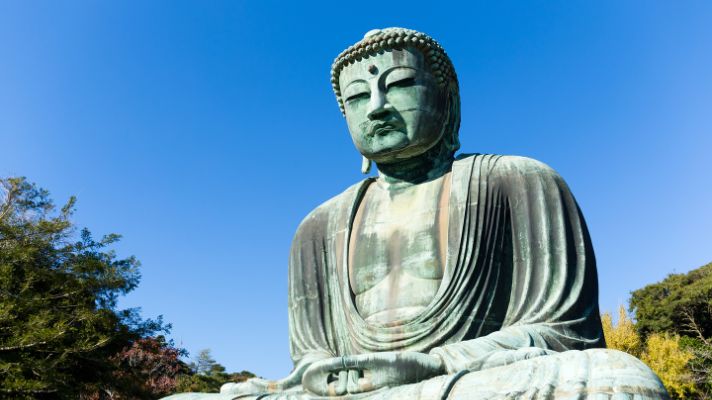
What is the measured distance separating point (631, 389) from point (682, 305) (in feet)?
97.2

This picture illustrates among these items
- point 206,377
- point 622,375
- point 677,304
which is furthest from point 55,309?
point 677,304

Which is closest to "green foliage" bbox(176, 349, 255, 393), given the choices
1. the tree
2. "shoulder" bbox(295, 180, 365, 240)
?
the tree

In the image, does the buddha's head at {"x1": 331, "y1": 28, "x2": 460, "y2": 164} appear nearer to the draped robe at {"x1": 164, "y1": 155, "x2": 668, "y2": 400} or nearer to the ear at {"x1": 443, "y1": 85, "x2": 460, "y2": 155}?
the ear at {"x1": 443, "y1": 85, "x2": 460, "y2": 155}

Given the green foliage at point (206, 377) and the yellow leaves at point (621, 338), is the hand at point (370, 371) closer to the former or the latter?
the green foliage at point (206, 377)

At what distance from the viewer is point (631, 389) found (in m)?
3.54

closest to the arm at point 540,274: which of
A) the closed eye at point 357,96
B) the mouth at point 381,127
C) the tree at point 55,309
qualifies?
the mouth at point 381,127

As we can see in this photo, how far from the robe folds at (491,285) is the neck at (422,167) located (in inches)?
8.0

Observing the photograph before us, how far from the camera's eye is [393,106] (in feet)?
19.6

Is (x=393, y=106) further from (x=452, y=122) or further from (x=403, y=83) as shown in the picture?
(x=452, y=122)

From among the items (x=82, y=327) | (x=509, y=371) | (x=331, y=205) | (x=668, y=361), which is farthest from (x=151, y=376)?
(x=509, y=371)

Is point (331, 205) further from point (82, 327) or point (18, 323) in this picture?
point (82, 327)

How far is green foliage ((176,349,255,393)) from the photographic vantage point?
73.1 ft

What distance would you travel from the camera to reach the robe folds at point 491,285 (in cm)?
505

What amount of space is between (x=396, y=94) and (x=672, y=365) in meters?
20.7
